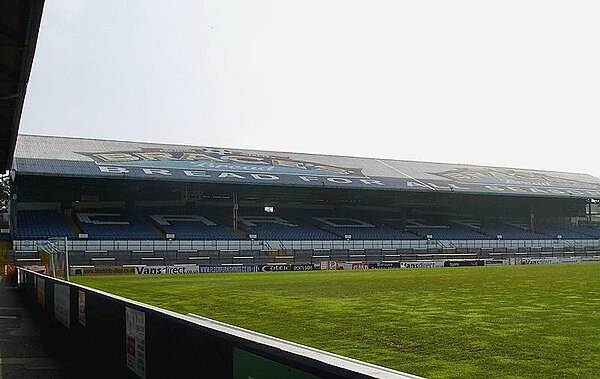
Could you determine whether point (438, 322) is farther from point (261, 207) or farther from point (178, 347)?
point (261, 207)

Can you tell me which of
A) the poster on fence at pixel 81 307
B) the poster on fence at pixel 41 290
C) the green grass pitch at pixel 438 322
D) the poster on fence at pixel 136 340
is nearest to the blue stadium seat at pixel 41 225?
the green grass pitch at pixel 438 322

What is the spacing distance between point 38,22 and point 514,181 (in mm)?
65908

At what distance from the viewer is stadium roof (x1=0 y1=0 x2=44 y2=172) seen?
32.1ft

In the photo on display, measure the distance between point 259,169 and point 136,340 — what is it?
49584mm

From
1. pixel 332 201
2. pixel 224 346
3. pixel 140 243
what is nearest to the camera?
pixel 224 346

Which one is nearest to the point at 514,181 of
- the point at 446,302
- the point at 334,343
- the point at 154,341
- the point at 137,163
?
the point at 137,163

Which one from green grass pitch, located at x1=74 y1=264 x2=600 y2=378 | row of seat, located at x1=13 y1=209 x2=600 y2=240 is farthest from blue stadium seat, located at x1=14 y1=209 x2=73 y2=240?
green grass pitch, located at x1=74 y1=264 x2=600 y2=378

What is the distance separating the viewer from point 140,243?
45.2 m

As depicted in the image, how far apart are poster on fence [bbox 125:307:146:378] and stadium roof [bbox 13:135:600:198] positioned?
39.9m

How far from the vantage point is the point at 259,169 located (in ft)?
186

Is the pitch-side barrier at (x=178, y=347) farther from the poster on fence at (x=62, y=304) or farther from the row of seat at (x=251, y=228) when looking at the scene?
the row of seat at (x=251, y=228)

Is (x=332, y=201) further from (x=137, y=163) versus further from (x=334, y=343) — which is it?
(x=334, y=343)

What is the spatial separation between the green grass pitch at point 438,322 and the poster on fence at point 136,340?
326 centimetres

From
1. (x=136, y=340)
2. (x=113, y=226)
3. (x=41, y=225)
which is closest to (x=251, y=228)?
(x=113, y=226)
